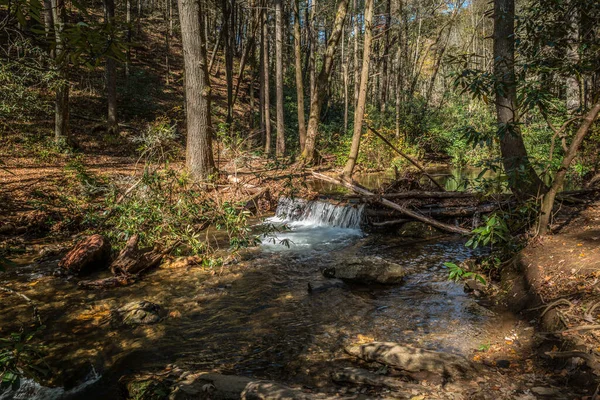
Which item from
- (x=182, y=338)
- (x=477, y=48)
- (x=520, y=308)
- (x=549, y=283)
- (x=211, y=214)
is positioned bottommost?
(x=182, y=338)

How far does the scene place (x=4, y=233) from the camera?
319 inches

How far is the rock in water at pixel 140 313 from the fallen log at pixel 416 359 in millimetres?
2914

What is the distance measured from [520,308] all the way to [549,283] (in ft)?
1.56

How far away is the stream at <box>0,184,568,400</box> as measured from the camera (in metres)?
4.14

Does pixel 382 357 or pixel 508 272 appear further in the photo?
pixel 508 272

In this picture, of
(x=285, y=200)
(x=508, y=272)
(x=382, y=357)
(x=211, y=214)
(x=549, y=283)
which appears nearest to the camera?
(x=382, y=357)

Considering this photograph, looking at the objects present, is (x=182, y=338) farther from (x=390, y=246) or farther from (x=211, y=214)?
(x=390, y=246)

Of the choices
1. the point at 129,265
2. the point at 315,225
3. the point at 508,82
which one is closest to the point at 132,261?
the point at 129,265

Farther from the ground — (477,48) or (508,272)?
(477,48)

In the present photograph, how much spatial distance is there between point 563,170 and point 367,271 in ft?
10.5

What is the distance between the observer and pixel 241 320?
525 centimetres

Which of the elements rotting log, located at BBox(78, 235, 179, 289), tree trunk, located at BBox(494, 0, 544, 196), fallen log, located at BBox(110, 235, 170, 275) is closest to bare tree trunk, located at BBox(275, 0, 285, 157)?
rotting log, located at BBox(78, 235, 179, 289)

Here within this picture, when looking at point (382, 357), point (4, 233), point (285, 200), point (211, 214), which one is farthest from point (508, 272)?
point (4, 233)

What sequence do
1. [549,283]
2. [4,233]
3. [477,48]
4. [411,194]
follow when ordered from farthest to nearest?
[477,48]
[411,194]
[4,233]
[549,283]
